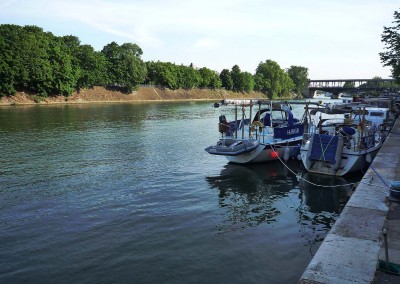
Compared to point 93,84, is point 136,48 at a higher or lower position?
higher

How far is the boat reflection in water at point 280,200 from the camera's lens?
1370cm

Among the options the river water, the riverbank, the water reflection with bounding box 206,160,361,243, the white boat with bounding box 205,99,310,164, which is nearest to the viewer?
the river water

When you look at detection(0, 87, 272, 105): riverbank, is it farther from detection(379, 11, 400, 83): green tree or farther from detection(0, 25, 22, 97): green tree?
detection(379, 11, 400, 83): green tree

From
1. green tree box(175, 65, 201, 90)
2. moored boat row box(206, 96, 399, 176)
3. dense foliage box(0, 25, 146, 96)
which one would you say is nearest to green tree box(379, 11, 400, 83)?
moored boat row box(206, 96, 399, 176)

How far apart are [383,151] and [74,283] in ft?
62.6

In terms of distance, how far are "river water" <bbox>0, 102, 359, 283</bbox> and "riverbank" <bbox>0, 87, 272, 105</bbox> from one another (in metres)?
63.4

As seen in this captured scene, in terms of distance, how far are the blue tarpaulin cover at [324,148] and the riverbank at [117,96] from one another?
7400cm

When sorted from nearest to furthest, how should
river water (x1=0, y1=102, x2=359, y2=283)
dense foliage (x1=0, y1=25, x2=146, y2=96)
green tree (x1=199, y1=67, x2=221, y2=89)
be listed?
river water (x1=0, y1=102, x2=359, y2=283), dense foliage (x1=0, y1=25, x2=146, y2=96), green tree (x1=199, y1=67, x2=221, y2=89)

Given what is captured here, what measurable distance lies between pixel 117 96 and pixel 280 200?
103m

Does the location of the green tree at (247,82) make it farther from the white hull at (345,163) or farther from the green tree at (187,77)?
the white hull at (345,163)

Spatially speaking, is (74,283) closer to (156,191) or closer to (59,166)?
(156,191)

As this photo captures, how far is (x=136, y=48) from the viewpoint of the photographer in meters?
126

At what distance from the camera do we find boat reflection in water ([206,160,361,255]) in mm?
13703

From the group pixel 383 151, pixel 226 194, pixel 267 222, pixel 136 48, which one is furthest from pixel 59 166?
pixel 136 48
